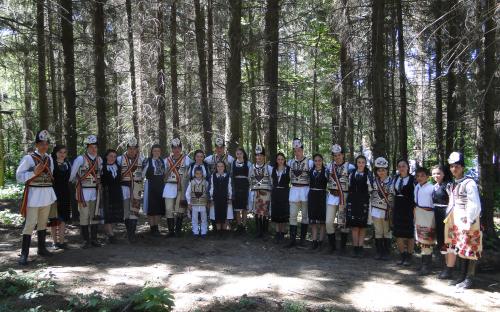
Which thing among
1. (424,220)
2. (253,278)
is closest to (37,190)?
(253,278)

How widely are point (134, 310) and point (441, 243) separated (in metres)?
5.41

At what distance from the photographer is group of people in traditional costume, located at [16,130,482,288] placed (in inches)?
294

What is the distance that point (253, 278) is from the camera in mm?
7008

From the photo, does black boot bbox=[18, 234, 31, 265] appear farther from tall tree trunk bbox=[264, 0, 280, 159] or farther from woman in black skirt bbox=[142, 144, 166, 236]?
tall tree trunk bbox=[264, 0, 280, 159]

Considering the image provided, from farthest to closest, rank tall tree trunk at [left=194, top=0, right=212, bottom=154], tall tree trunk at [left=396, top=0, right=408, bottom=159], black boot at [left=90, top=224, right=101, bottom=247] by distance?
tall tree trunk at [left=194, top=0, right=212, bottom=154] → tall tree trunk at [left=396, top=0, right=408, bottom=159] → black boot at [left=90, top=224, right=101, bottom=247]

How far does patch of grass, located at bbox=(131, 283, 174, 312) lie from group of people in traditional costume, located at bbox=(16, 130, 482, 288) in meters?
3.30

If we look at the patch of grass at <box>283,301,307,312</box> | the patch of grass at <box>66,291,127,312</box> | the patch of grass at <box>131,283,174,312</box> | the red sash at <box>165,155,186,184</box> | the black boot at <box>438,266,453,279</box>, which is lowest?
the black boot at <box>438,266,453,279</box>

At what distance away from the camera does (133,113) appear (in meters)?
15.3

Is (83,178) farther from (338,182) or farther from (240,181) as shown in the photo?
(338,182)

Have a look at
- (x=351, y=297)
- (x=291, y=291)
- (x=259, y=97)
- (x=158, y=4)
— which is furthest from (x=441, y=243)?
(x=158, y=4)

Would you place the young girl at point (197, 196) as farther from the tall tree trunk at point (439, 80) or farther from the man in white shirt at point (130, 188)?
the tall tree trunk at point (439, 80)

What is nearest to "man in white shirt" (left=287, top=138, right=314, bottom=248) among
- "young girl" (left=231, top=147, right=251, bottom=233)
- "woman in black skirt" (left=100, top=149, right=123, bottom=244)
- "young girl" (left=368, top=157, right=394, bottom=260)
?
"young girl" (left=231, top=147, right=251, bottom=233)

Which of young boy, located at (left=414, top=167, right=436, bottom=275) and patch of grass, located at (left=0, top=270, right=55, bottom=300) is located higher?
young boy, located at (left=414, top=167, right=436, bottom=275)

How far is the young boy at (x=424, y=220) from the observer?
7.55 meters
